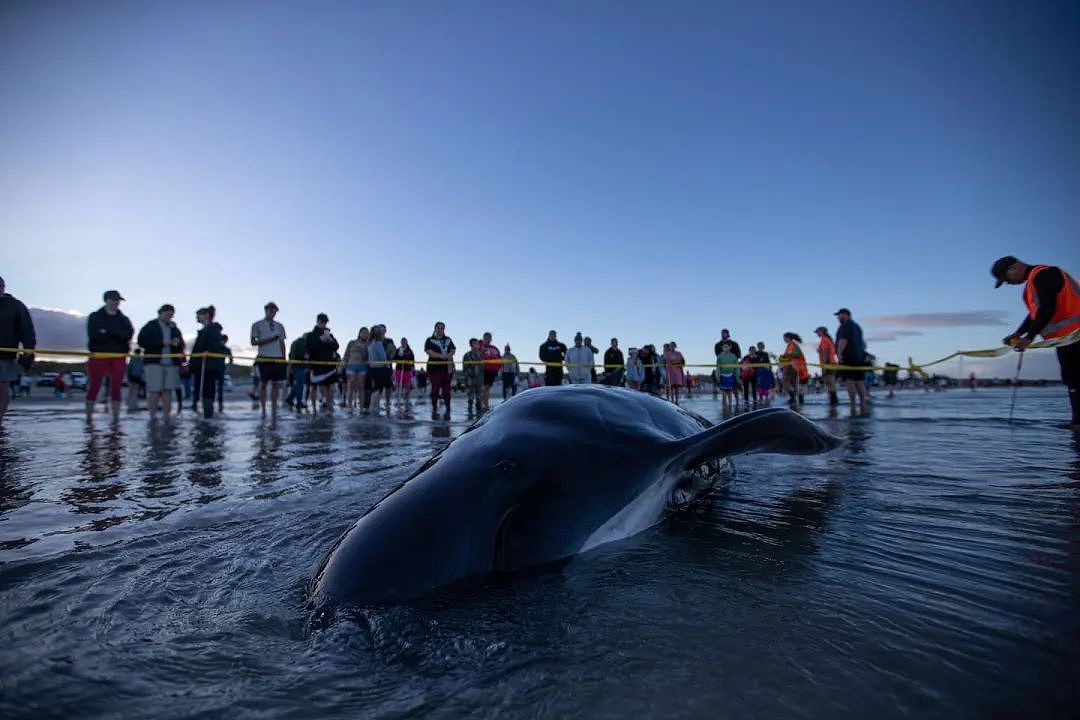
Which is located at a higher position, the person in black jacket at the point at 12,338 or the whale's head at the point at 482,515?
the person in black jacket at the point at 12,338

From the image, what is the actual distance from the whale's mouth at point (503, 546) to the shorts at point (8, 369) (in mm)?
9091

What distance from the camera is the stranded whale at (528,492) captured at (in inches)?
63.0

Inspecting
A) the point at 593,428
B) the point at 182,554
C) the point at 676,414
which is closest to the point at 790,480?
the point at 676,414

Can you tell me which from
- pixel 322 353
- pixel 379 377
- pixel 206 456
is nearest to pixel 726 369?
pixel 379 377

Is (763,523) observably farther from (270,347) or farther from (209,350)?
(209,350)

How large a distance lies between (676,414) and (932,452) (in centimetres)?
A: 295

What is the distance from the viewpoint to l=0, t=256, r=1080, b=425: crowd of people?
263 inches

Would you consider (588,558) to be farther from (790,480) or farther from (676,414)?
(790,480)

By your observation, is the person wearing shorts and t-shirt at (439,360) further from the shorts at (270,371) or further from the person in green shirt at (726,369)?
the person in green shirt at (726,369)

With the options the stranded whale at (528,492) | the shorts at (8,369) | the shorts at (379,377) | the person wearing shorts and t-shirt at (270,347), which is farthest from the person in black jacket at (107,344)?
the stranded whale at (528,492)

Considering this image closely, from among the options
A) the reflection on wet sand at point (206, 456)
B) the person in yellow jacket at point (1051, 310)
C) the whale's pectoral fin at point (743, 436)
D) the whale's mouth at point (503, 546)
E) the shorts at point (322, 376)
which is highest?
the person in yellow jacket at point (1051, 310)

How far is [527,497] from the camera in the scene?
179cm

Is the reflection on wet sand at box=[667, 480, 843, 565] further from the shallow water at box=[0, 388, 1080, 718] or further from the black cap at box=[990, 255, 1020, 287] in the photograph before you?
the black cap at box=[990, 255, 1020, 287]

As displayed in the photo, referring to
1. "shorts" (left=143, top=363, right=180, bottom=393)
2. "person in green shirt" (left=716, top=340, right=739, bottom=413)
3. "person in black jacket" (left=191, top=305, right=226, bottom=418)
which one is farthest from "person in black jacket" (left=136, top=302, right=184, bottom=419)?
"person in green shirt" (left=716, top=340, right=739, bottom=413)
